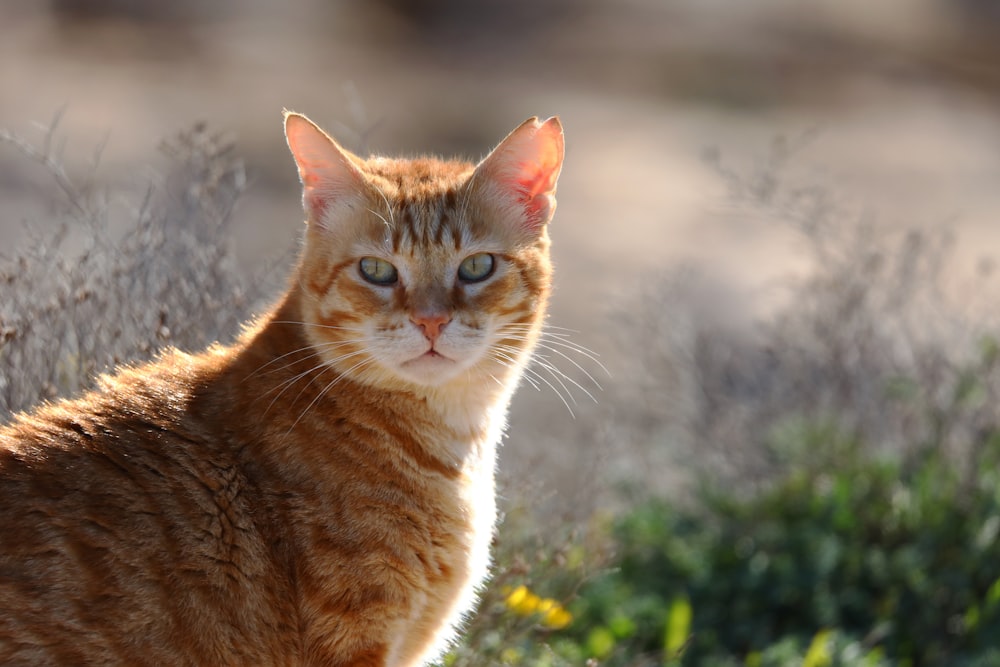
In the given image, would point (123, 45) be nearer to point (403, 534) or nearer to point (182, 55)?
point (182, 55)

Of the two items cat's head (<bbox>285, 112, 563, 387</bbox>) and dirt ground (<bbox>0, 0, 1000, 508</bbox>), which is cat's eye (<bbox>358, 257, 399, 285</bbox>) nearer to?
cat's head (<bbox>285, 112, 563, 387</bbox>)

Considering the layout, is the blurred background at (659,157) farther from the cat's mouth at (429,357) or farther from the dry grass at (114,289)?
the cat's mouth at (429,357)

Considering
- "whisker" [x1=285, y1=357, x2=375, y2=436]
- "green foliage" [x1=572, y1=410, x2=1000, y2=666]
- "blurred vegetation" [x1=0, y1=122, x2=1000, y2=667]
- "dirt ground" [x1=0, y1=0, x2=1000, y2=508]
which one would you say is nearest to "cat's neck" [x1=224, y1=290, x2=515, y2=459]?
"whisker" [x1=285, y1=357, x2=375, y2=436]

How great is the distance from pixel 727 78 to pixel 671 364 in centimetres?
829

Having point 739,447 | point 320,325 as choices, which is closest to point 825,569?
point 739,447

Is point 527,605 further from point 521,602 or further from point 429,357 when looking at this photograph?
point 429,357

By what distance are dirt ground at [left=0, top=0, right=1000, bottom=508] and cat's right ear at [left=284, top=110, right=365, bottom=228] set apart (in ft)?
12.2

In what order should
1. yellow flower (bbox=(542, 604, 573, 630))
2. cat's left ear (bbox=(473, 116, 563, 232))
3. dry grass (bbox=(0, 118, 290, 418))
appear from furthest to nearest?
1. yellow flower (bbox=(542, 604, 573, 630))
2. dry grass (bbox=(0, 118, 290, 418))
3. cat's left ear (bbox=(473, 116, 563, 232))

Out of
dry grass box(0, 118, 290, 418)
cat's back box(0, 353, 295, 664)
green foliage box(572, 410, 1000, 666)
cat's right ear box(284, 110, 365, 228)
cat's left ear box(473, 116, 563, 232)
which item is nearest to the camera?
cat's back box(0, 353, 295, 664)

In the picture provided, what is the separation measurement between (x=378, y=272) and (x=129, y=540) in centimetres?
91

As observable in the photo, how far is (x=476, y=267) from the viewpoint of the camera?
3.07 metres

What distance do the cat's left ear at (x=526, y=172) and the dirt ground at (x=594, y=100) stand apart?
354 cm

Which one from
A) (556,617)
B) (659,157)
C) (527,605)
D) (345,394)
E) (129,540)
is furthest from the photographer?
(659,157)

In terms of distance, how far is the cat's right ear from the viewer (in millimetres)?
2990
